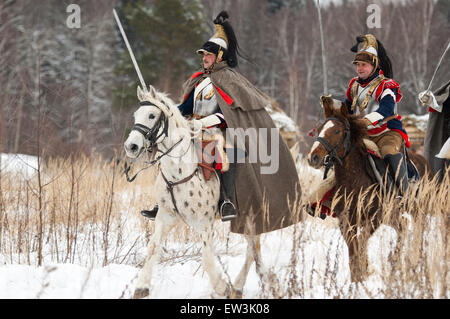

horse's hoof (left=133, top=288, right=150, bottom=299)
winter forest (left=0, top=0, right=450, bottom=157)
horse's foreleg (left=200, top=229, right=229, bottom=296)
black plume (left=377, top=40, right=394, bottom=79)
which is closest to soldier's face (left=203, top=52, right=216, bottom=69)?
horse's foreleg (left=200, top=229, right=229, bottom=296)

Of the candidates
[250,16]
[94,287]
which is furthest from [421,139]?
[250,16]

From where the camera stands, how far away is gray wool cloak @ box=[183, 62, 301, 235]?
3688 millimetres

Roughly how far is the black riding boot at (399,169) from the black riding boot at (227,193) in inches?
58.7

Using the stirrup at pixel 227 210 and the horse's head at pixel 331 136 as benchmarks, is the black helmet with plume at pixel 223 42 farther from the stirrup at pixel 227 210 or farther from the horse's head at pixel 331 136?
the stirrup at pixel 227 210

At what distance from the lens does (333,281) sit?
311 cm

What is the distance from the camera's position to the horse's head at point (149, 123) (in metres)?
3.05

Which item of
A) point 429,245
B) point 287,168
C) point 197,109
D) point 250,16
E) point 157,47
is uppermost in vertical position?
point 250,16

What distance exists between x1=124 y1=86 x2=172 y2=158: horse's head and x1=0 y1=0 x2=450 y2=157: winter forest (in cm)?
506

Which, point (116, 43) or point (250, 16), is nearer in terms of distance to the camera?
point (116, 43)
